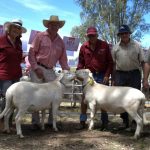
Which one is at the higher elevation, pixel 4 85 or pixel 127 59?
pixel 127 59

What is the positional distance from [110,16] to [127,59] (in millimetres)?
28640

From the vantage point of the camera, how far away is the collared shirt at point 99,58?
8.71 meters

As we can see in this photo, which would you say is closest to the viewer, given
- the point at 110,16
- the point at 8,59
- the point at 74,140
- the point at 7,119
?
the point at 74,140

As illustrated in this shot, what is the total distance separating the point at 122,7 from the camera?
119ft

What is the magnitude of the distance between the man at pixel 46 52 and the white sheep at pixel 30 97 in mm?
425

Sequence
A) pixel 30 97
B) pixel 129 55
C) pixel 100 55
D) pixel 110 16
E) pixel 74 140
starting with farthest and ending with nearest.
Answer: pixel 110 16
pixel 100 55
pixel 129 55
pixel 30 97
pixel 74 140

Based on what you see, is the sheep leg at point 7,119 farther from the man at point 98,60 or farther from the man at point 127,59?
the man at point 127,59

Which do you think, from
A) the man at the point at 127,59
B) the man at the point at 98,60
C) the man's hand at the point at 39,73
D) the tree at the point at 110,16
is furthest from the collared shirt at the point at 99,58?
the tree at the point at 110,16

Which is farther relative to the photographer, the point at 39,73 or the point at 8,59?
the point at 39,73

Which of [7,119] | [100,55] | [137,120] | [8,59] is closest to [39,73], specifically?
[8,59]

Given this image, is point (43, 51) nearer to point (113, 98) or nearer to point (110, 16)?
point (113, 98)

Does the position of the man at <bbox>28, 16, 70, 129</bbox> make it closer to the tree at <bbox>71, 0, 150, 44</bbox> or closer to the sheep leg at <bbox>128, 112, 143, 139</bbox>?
the sheep leg at <bbox>128, 112, 143, 139</bbox>

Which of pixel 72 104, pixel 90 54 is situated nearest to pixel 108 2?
pixel 72 104

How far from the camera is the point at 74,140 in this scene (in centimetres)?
743
